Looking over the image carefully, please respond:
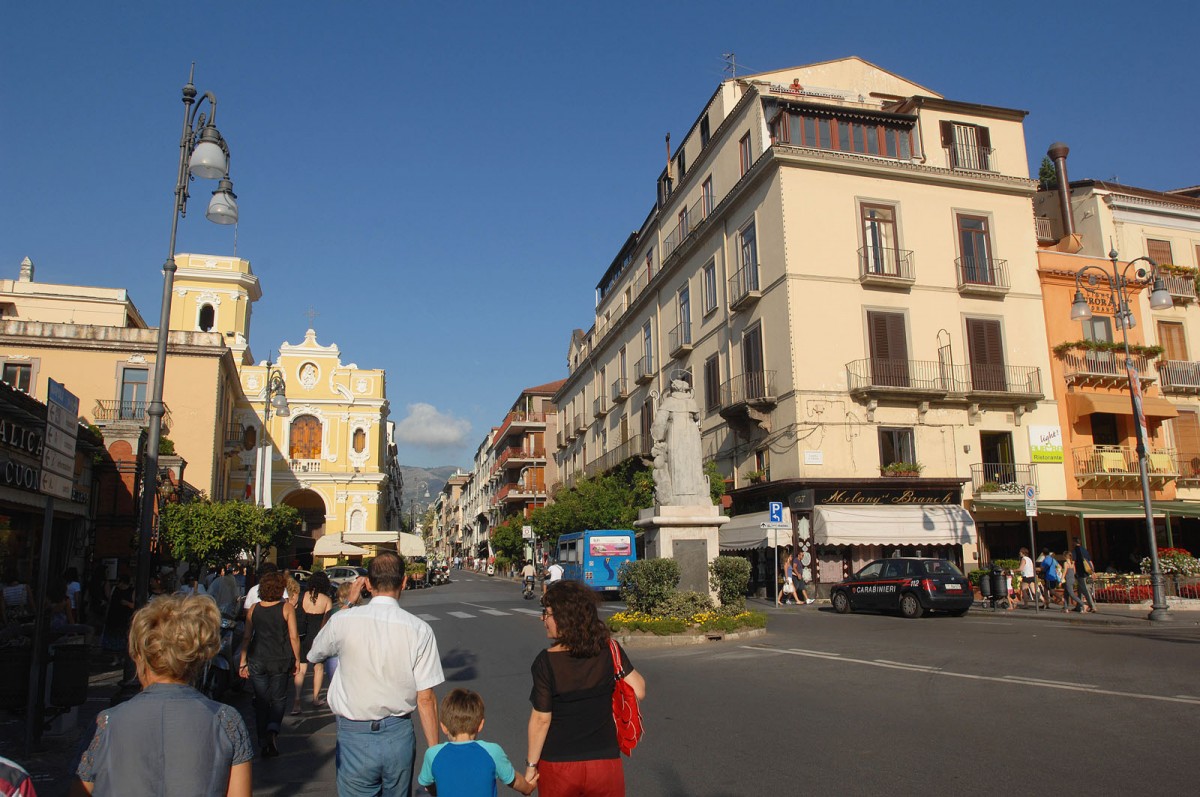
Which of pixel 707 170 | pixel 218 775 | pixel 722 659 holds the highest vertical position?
pixel 707 170

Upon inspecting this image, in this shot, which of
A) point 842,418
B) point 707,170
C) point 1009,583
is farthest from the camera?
point 707,170

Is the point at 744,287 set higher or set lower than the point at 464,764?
higher

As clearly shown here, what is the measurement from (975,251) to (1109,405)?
24.2 ft

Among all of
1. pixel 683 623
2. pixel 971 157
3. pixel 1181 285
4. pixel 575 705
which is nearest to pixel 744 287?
pixel 971 157

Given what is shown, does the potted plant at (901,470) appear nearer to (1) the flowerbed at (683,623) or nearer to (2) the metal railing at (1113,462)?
(2) the metal railing at (1113,462)

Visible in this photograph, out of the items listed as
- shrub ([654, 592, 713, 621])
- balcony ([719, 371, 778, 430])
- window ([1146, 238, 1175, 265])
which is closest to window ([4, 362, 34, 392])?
balcony ([719, 371, 778, 430])

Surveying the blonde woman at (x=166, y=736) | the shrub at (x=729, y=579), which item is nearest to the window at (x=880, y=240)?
the shrub at (x=729, y=579)

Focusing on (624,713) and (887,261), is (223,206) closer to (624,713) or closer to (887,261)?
(624,713)

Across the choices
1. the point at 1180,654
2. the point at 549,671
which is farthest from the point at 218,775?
the point at 1180,654

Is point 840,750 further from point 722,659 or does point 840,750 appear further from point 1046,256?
point 1046,256

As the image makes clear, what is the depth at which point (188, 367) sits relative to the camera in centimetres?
3909

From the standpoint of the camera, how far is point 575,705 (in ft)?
12.9

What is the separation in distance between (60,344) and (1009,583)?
1489 inches

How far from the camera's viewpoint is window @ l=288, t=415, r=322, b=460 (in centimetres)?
5994
